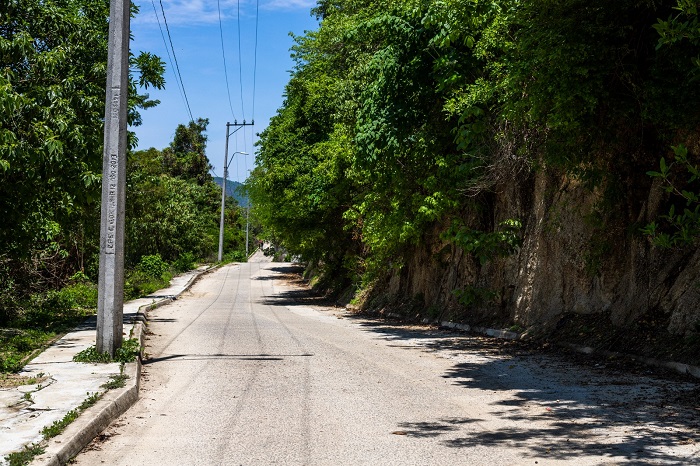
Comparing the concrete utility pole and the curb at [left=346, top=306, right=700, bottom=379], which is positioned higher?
the concrete utility pole

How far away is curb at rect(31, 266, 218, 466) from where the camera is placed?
233 inches

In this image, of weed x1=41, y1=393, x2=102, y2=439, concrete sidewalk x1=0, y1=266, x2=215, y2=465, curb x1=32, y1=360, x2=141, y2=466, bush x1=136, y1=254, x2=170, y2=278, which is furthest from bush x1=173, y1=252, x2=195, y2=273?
weed x1=41, y1=393, x2=102, y2=439

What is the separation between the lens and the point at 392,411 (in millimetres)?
7988

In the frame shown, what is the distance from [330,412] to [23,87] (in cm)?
1057

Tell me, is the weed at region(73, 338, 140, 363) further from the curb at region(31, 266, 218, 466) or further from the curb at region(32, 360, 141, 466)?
the curb at region(32, 360, 141, 466)

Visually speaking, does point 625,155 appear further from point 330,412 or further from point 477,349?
point 330,412

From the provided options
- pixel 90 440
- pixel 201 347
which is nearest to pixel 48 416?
pixel 90 440

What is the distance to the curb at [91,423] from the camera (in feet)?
19.5

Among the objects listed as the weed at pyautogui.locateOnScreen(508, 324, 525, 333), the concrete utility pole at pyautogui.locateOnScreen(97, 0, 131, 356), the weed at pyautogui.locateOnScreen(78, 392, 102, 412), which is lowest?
the weed at pyautogui.locateOnScreen(78, 392, 102, 412)

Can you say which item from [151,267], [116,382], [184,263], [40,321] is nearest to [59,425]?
[116,382]

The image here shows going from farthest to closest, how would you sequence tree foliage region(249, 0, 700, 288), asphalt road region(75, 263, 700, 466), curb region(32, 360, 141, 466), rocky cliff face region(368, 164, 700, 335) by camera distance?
1. rocky cliff face region(368, 164, 700, 335)
2. tree foliage region(249, 0, 700, 288)
3. asphalt road region(75, 263, 700, 466)
4. curb region(32, 360, 141, 466)

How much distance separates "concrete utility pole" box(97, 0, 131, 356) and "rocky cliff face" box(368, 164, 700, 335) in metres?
8.08

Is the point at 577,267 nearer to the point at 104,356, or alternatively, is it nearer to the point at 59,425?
the point at 104,356

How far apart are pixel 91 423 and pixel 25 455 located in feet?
3.89
